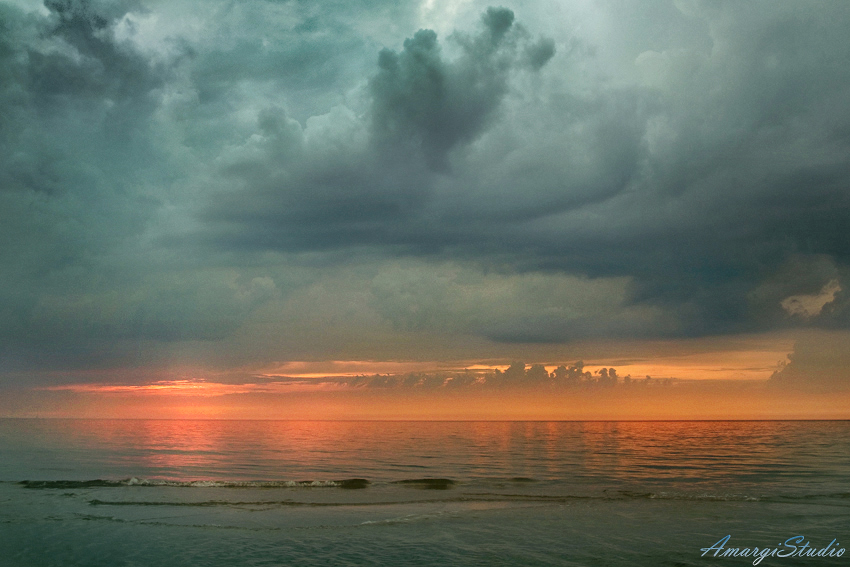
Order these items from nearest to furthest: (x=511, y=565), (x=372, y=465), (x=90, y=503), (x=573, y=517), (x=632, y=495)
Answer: (x=511, y=565), (x=573, y=517), (x=90, y=503), (x=632, y=495), (x=372, y=465)

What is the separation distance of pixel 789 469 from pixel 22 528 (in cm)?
5342

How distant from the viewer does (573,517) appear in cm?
2530

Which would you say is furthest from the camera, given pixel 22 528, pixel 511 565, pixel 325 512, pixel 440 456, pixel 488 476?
pixel 440 456

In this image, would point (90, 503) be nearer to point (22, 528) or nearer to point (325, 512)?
point (22, 528)

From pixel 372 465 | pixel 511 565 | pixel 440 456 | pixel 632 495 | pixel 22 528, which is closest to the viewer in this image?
pixel 511 565

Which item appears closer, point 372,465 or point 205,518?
point 205,518

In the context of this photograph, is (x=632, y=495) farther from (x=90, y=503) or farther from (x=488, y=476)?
(x=90, y=503)

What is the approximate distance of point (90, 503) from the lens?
1158 inches

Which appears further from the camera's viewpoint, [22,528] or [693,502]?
[693,502]

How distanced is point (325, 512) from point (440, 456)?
35330 mm

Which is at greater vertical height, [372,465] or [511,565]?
[511,565]

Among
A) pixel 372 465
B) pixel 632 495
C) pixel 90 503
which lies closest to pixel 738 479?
pixel 632 495

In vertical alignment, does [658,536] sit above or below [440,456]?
above

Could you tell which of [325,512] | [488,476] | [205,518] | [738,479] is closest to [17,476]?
[205,518]
